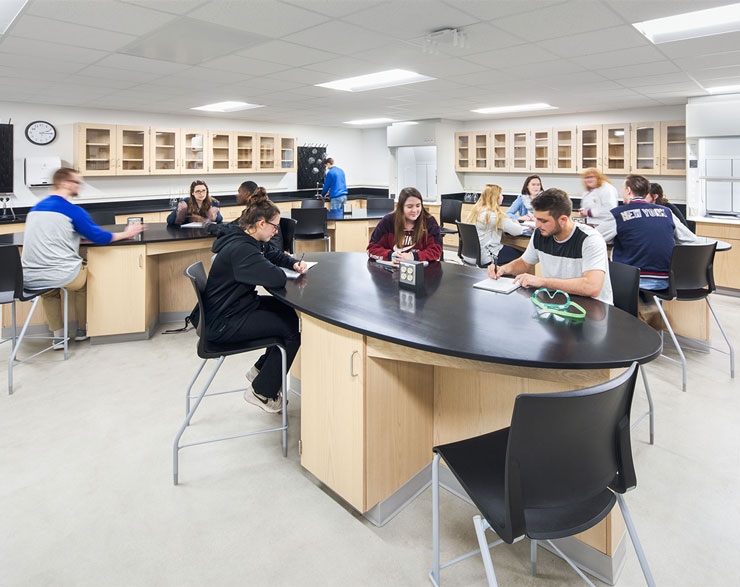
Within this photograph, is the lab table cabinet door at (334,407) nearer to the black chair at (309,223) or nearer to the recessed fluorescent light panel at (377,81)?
the recessed fluorescent light panel at (377,81)

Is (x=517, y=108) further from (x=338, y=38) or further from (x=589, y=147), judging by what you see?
(x=338, y=38)

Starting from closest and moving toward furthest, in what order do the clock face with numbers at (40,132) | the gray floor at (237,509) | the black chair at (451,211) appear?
the gray floor at (237,509) → the clock face with numbers at (40,132) → the black chair at (451,211)

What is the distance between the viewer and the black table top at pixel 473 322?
5.21 feet

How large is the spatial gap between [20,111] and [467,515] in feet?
25.2

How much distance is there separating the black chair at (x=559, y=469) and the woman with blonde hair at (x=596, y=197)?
4512 millimetres

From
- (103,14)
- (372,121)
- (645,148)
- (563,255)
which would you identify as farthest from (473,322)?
(372,121)

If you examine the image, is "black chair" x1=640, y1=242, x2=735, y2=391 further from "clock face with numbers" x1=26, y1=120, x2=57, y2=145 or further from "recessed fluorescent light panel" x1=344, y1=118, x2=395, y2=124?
"clock face with numbers" x1=26, y1=120, x2=57, y2=145

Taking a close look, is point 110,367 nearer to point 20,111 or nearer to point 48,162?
point 48,162

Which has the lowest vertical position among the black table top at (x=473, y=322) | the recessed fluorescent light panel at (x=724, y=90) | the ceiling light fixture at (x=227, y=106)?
the black table top at (x=473, y=322)

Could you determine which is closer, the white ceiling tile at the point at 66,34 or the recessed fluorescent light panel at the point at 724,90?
the white ceiling tile at the point at 66,34

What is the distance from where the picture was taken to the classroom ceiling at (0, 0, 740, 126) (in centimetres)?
294

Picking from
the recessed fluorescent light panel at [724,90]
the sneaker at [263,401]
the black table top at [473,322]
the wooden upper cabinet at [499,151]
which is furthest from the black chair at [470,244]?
the wooden upper cabinet at [499,151]

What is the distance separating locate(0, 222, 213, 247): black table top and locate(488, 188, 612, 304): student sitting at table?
2950 mm

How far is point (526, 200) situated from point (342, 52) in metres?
2.98
